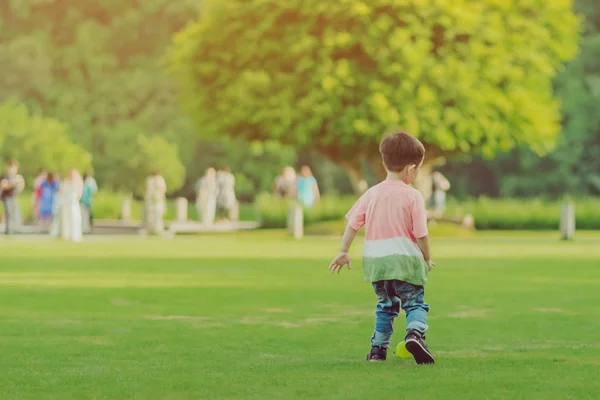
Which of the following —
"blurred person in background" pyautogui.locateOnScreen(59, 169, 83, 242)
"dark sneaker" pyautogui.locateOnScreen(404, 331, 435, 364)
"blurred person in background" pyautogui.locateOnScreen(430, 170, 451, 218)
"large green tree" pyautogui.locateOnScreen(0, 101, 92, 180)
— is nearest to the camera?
"dark sneaker" pyautogui.locateOnScreen(404, 331, 435, 364)

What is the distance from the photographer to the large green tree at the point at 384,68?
4053 cm

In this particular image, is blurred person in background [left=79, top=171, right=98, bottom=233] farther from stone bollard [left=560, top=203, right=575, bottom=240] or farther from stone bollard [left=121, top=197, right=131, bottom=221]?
stone bollard [left=121, top=197, right=131, bottom=221]

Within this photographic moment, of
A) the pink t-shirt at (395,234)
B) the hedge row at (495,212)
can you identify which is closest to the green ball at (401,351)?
the pink t-shirt at (395,234)

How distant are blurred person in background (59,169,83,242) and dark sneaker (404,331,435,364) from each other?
26412 millimetres

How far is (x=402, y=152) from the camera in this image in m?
8.91

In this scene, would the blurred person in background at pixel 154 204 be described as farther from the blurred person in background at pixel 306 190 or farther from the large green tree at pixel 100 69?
the large green tree at pixel 100 69

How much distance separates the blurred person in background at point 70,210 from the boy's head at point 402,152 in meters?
26.2

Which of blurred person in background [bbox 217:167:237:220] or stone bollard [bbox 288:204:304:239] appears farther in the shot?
blurred person in background [bbox 217:167:237:220]

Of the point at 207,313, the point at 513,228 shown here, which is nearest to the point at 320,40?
the point at 513,228

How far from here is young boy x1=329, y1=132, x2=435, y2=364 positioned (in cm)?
894

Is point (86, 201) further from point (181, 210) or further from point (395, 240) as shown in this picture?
point (395, 240)

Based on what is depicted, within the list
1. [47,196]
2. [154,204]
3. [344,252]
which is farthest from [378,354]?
[47,196]

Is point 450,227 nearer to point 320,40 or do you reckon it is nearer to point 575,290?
point 320,40

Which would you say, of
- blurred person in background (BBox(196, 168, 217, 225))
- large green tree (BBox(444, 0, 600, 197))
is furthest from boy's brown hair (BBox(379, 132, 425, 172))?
large green tree (BBox(444, 0, 600, 197))
